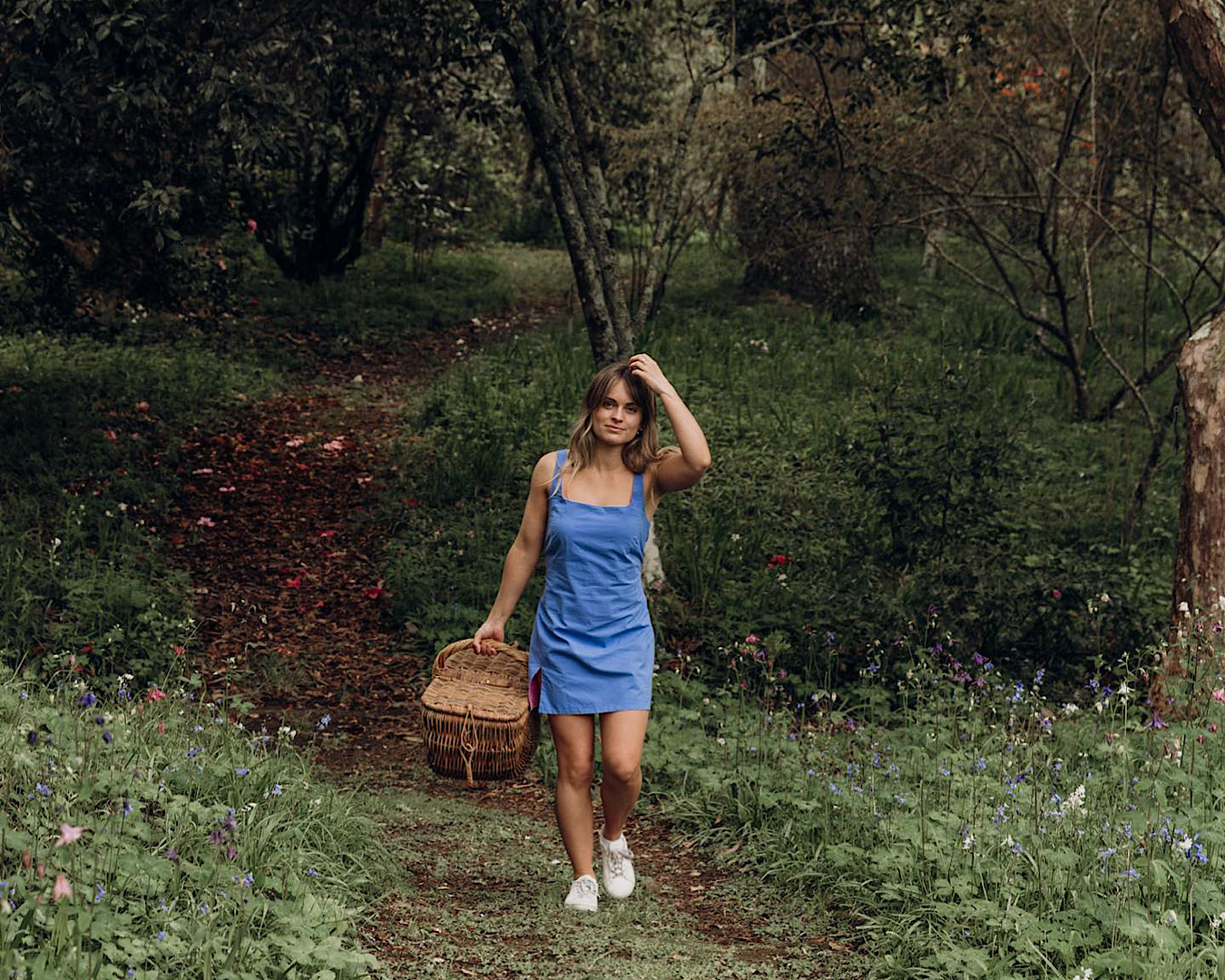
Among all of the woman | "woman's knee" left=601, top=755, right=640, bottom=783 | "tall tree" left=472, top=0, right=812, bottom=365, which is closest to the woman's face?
the woman

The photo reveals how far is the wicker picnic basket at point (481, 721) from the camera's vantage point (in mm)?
4363

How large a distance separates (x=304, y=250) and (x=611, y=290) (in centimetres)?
905

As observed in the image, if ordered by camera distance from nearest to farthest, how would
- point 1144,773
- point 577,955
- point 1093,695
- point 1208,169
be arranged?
point 577,955 → point 1144,773 → point 1093,695 → point 1208,169

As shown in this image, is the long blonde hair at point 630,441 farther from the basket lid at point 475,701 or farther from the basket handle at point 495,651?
the basket lid at point 475,701

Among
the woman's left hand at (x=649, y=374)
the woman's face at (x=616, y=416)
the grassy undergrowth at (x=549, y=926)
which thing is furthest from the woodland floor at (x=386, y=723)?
the woman's left hand at (x=649, y=374)

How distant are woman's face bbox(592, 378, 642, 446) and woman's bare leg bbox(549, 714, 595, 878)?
36.4 inches

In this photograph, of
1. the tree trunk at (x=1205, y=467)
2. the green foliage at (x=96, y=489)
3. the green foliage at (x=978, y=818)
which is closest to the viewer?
the green foliage at (x=978, y=818)

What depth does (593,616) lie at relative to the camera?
4277 mm

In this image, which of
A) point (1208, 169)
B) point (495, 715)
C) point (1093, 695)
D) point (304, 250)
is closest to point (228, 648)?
point (495, 715)

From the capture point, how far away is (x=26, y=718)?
14.9ft

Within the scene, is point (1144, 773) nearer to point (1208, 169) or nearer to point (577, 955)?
point (577, 955)

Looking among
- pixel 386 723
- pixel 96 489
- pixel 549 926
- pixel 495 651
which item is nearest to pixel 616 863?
pixel 549 926

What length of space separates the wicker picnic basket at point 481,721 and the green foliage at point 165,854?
1.52 ft

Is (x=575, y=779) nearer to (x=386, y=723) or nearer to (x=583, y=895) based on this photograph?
(x=583, y=895)
